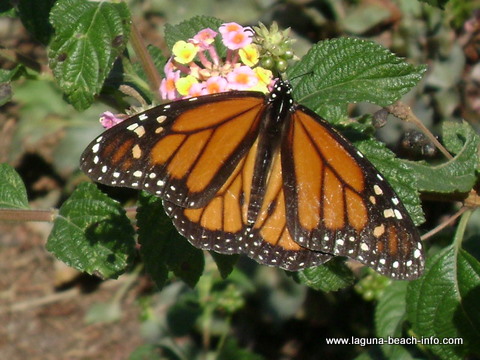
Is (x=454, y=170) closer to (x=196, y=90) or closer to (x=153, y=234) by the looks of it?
(x=196, y=90)

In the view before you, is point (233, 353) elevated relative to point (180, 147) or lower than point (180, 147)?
lower

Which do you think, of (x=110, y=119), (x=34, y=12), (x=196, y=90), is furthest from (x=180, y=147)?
(x=34, y=12)

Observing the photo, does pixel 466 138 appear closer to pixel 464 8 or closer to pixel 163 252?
pixel 163 252

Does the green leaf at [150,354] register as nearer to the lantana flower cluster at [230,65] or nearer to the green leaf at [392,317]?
the green leaf at [392,317]

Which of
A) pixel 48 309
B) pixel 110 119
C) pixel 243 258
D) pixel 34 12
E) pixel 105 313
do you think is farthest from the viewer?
pixel 48 309

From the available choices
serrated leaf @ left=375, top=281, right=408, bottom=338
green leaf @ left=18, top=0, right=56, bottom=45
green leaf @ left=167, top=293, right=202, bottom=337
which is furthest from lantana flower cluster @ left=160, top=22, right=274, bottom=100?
green leaf @ left=167, top=293, right=202, bottom=337

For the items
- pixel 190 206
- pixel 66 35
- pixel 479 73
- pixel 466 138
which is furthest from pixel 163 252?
pixel 479 73
